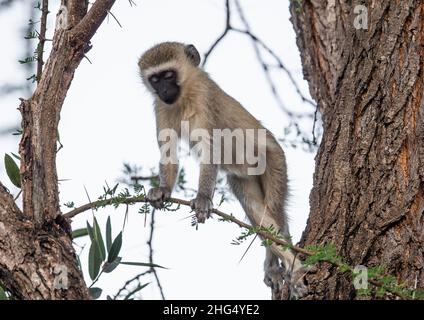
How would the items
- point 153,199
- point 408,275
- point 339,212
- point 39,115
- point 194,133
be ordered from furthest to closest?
point 194,133 → point 153,199 → point 339,212 → point 408,275 → point 39,115

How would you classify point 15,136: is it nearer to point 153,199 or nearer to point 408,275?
point 153,199

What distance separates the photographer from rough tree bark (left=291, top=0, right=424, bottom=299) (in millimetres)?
4086

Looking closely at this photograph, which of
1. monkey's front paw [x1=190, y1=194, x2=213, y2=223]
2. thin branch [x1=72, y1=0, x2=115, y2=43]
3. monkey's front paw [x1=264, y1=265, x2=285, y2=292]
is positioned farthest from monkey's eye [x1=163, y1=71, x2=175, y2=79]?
thin branch [x1=72, y1=0, x2=115, y2=43]

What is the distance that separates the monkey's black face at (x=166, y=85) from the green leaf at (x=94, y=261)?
247 cm

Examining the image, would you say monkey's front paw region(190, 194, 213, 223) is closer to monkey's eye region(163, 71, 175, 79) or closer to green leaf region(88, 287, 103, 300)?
monkey's eye region(163, 71, 175, 79)

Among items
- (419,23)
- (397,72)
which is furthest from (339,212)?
(419,23)

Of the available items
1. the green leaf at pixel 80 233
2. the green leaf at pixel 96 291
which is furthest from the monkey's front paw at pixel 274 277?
the green leaf at pixel 96 291

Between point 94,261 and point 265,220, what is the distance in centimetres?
234

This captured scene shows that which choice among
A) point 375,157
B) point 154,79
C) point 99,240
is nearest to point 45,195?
point 99,240

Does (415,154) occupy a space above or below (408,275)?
above

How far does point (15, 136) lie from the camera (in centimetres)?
400

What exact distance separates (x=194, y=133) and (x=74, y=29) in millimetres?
2437

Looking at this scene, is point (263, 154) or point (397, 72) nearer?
point (397, 72)

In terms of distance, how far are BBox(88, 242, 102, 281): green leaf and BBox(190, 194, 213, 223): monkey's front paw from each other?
1.34m
